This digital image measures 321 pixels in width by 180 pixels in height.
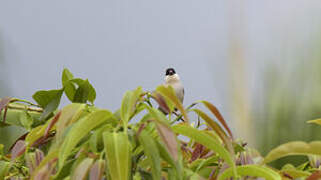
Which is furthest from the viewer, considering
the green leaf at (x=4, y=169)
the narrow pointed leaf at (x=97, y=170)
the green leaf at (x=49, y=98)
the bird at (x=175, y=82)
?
the bird at (x=175, y=82)

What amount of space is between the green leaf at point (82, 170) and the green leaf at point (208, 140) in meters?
0.12

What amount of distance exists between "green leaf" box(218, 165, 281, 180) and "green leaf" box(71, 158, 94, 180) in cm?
17

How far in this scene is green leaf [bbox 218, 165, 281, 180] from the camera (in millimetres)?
539

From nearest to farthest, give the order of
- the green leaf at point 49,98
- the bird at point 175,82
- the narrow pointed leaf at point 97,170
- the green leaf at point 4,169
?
the narrow pointed leaf at point 97,170, the green leaf at point 4,169, the green leaf at point 49,98, the bird at point 175,82

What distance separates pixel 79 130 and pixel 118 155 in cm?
5

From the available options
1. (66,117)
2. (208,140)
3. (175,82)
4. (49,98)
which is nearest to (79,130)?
(66,117)

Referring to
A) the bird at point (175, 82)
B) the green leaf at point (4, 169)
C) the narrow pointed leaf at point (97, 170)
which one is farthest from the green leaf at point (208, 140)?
the bird at point (175, 82)

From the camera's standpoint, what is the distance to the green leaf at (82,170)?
0.49 meters

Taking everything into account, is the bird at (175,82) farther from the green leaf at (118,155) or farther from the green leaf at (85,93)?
the green leaf at (118,155)

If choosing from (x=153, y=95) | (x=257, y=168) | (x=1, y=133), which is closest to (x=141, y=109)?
(x=153, y=95)

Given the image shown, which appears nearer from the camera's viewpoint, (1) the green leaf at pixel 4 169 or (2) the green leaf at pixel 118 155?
(2) the green leaf at pixel 118 155

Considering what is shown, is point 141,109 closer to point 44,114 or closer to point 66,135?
point 66,135

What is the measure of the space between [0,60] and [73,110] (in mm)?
1835

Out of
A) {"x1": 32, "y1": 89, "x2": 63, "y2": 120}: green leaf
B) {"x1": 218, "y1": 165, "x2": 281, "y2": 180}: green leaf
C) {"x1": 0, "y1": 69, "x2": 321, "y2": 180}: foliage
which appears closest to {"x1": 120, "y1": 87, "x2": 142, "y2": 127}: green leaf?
{"x1": 0, "y1": 69, "x2": 321, "y2": 180}: foliage
